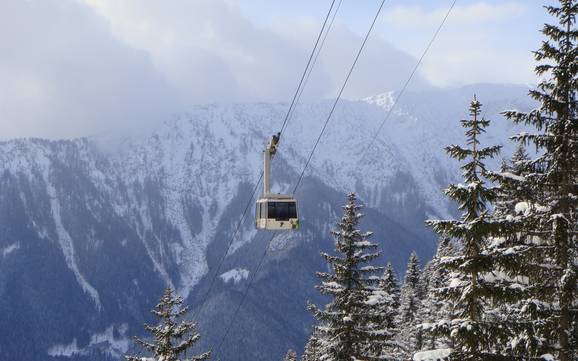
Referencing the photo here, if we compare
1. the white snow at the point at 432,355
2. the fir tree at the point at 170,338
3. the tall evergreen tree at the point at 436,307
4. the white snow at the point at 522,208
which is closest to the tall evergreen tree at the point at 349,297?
the fir tree at the point at 170,338

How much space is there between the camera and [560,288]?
1623 cm

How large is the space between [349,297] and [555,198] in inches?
507

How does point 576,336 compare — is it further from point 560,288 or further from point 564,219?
point 564,219

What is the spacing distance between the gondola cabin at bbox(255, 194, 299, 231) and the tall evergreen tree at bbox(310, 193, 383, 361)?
19.5 ft

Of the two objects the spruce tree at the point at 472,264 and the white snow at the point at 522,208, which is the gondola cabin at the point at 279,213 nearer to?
the spruce tree at the point at 472,264

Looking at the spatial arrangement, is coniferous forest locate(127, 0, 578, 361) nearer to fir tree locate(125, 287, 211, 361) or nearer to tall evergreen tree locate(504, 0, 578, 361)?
tall evergreen tree locate(504, 0, 578, 361)

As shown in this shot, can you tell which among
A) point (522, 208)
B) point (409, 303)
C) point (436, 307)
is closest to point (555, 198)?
Result: point (522, 208)

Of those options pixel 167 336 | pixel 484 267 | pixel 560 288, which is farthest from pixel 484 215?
pixel 167 336

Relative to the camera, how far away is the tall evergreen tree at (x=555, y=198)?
16.4 meters

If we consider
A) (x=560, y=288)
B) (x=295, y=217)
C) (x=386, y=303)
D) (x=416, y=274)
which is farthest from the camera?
(x=416, y=274)

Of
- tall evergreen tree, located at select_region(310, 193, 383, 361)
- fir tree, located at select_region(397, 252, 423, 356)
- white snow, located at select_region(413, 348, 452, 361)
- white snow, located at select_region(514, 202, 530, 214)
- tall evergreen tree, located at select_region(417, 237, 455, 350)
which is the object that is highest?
white snow, located at select_region(514, 202, 530, 214)

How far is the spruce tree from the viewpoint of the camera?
54.9ft

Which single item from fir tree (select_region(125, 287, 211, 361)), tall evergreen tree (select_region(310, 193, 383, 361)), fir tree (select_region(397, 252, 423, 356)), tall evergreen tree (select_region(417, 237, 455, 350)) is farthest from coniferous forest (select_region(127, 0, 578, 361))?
fir tree (select_region(397, 252, 423, 356))

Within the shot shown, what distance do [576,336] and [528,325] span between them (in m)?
1.13
